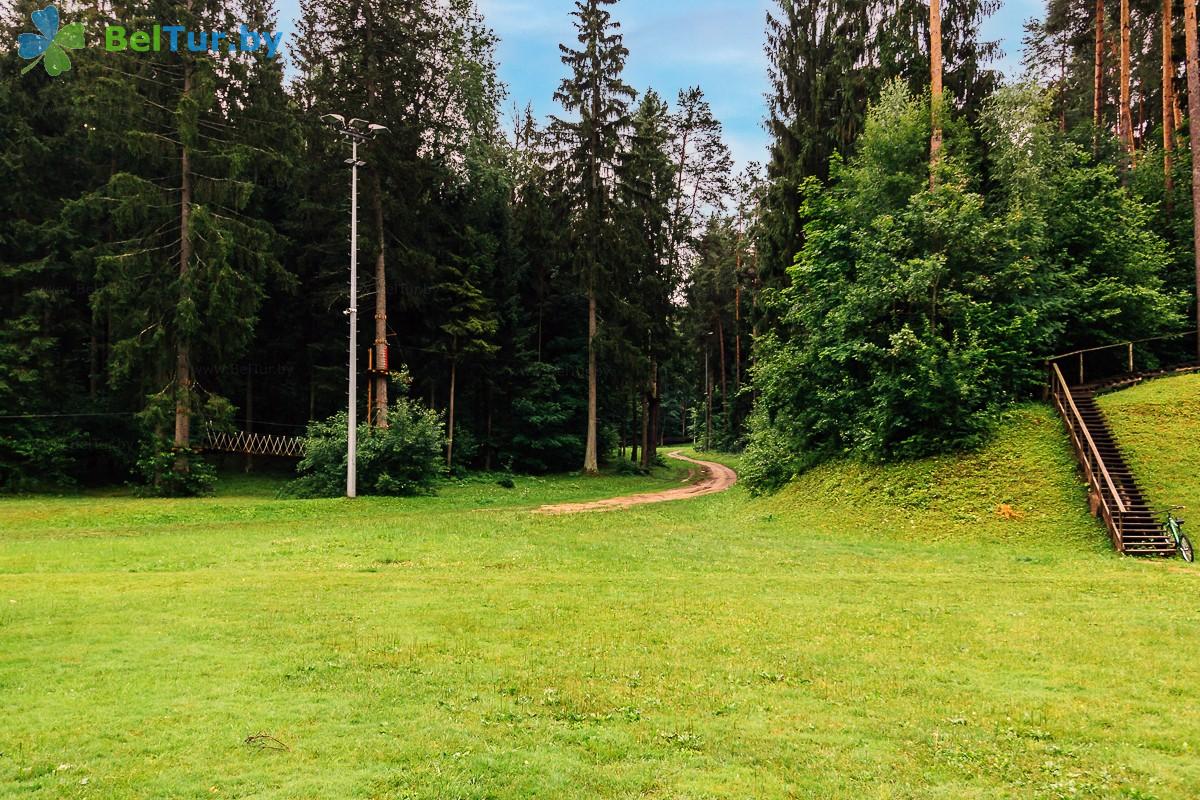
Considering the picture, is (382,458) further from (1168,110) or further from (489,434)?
(1168,110)

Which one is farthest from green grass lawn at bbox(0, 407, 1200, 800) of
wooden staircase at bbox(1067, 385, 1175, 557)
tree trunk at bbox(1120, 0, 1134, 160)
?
tree trunk at bbox(1120, 0, 1134, 160)

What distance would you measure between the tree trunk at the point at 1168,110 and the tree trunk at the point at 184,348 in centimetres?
3484

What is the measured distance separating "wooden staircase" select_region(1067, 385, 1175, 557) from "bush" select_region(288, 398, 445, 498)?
19376 millimetres

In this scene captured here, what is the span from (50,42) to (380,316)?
51.9 ft

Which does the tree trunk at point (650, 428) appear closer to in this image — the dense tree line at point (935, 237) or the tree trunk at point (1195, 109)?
the dense tree line at point (935, 237)

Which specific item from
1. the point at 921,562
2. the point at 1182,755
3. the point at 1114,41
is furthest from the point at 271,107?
the point at 1114,41

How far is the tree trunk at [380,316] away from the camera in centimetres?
2709

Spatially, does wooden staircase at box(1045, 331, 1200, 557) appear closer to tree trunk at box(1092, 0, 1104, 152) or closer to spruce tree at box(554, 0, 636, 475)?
tree trunk at box(1092, 0, 1104, 152)

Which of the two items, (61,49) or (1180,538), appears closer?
(1180,538)

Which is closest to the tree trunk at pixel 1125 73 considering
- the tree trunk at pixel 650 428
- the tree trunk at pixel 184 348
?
the tree trunk at pixel 650 428

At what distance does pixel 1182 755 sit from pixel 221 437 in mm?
29564

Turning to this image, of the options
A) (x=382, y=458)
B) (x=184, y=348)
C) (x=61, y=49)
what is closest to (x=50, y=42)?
(x=61, y=49)

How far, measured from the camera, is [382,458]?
79.9 feet

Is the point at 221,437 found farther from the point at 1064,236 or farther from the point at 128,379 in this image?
the point at 1064,236
